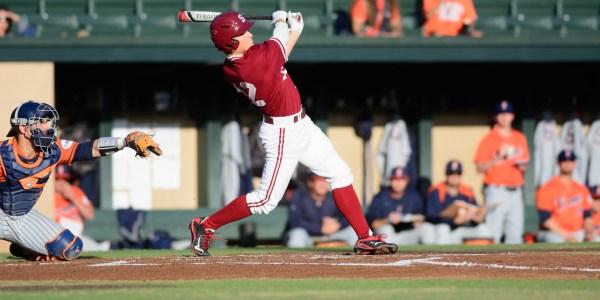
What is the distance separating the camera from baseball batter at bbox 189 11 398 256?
21.9 feet

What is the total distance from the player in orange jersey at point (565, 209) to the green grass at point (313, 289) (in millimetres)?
5390

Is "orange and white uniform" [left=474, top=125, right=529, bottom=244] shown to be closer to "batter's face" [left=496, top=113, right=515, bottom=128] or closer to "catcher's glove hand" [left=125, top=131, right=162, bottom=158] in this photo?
"batter's face" [left=496, top=113, right=515, bottom=128]

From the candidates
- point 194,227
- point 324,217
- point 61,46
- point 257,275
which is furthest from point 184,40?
point 257,275

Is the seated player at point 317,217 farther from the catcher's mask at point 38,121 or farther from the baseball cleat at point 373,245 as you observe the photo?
the catcher's mask at point 38,121

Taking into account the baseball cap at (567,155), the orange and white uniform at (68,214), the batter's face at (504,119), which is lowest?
the orange and white uniform at (68,214)

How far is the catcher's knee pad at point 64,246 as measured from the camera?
7082 mm

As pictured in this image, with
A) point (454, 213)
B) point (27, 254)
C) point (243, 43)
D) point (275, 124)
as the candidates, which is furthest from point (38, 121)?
point (454, 213)

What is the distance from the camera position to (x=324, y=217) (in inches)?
429

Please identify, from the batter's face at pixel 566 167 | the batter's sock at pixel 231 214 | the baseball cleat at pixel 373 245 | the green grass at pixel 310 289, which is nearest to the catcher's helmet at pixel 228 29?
the batter's sock at pixel 231 214

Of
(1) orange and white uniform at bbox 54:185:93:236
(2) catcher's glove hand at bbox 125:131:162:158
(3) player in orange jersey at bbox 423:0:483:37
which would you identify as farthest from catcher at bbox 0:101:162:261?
(3) player in orange jersey at bbox 423:0:483:37

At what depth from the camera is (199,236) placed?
705cm

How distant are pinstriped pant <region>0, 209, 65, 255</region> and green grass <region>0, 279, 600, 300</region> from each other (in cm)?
132

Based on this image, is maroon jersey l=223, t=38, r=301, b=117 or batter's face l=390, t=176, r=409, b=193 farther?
batter's face l=390, t=176, r=409, b=193

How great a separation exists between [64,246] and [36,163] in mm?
586
